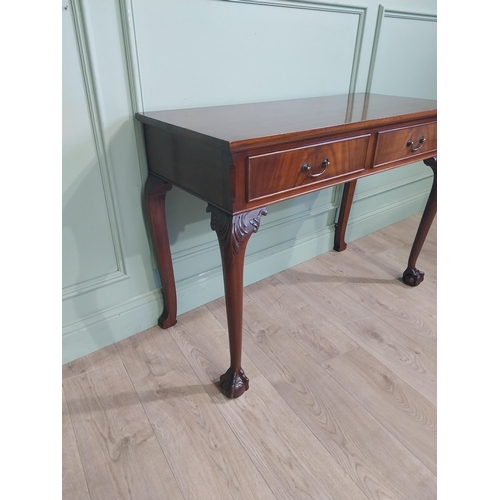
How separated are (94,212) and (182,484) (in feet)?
2.69

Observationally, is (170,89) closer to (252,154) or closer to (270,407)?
(252,154)

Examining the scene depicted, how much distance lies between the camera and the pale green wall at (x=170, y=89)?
104cm

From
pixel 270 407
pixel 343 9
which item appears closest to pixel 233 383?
pixel 270 407

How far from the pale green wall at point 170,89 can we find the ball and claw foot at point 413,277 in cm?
55

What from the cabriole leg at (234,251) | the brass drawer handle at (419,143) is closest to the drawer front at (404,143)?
the brass drawer handle at (419,143)

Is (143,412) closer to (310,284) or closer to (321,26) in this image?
(310,284)

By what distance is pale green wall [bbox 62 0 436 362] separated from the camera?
1036 millimetres

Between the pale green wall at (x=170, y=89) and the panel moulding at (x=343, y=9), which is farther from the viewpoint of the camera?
the panel moulding at (x=343, y=9)

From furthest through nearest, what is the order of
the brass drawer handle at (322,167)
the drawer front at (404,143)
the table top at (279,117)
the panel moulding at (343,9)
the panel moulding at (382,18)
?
the panel moulding at (382,18) → the panel moulding at (343,9) → the drawer front at (404,143) → the brass drawer handle at (322,167) → the table top at (279,117)

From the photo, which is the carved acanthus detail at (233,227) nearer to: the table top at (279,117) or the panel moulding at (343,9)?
the table top at (279,117)

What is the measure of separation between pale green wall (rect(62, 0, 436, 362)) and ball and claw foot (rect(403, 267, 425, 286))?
55 cm

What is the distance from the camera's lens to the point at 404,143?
123cm

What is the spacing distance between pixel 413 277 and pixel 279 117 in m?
1.11
